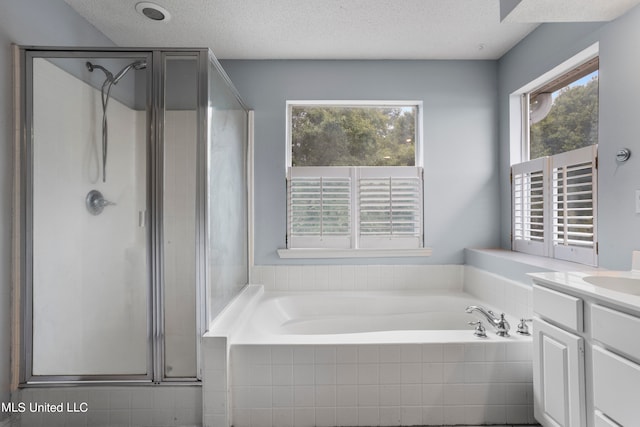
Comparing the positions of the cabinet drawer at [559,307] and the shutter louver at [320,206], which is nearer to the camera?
the cabinet drawer at [559,307]

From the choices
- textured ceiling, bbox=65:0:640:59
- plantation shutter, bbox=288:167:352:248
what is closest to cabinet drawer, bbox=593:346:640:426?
textured ceiling, bbox=65:0:640:59

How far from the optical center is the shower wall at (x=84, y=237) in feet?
5.64

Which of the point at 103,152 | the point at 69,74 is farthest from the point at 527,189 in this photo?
the point at 69,74

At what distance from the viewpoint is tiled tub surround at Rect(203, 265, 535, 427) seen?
1.65m

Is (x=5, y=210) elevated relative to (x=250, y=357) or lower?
elevated

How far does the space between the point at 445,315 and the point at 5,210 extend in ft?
8.92

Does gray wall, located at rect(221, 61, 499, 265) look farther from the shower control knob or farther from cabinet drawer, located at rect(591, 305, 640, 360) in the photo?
cabinet drawer, located at rect(591, 305, 640, 360)

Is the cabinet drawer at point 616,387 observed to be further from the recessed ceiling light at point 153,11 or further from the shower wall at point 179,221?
the recessed ceiling light at point 153,11

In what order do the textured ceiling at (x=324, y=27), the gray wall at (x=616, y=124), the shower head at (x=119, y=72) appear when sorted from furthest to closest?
the textured ceiling at (x=324, y=27) → the shower head at (x=119, y=72) → the gray wall at (x=616, y=124)

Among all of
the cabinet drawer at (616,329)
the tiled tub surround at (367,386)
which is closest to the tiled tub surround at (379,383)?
the tiled tub surround at (367,386)

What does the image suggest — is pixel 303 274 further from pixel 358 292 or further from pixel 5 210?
pixel 5 210

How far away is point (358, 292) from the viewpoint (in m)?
2.69

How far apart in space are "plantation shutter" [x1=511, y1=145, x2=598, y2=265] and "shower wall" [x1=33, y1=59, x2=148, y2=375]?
2.43 meters

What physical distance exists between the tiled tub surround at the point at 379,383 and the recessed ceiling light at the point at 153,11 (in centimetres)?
198
